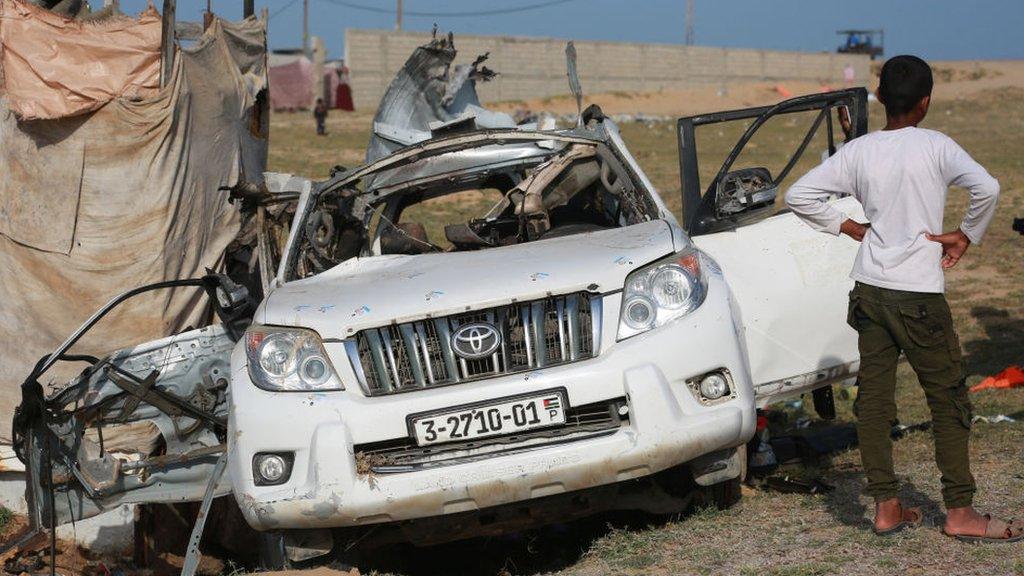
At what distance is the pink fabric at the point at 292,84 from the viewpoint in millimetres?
51625

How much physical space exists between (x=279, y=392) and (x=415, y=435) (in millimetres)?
564

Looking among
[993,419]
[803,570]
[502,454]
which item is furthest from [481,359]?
[993,419]

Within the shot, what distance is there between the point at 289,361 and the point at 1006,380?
5.06 m

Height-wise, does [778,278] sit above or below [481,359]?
above

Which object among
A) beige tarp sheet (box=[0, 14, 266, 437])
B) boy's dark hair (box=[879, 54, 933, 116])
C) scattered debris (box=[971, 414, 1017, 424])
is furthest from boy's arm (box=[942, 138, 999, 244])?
beige tarp sheet (box=[0, 14, 266, 437])

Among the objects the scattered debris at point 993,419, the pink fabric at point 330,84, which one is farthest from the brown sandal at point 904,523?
the pink fabric at point 330,84

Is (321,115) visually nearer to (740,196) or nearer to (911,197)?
(740,196)

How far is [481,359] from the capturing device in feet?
15.8

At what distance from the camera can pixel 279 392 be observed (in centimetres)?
484

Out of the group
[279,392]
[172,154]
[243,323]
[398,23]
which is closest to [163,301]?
[172,154]

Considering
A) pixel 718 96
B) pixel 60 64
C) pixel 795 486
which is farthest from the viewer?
pixel 718 96

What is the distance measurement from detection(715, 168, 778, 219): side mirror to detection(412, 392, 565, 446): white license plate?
1.66 m

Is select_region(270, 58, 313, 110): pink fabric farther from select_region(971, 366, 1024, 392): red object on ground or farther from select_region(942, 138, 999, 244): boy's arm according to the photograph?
select_region(942, 138, 999, 244): boy's arm

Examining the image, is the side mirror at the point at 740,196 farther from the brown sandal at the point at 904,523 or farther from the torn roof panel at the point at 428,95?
the torn roof panel at the point at 428,95
